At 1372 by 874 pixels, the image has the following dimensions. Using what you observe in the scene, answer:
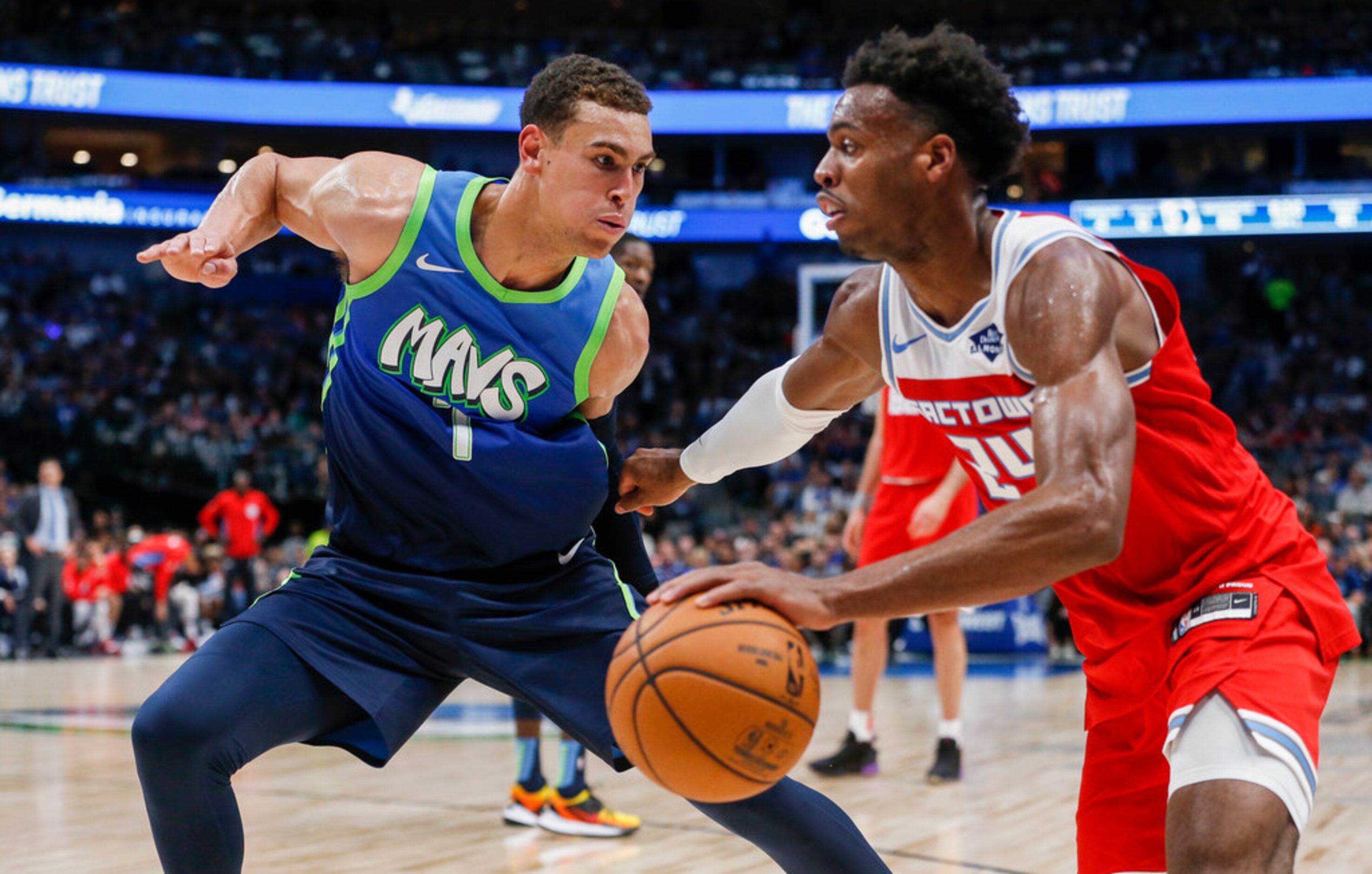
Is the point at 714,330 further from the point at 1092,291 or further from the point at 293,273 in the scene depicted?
the point at 1092,291

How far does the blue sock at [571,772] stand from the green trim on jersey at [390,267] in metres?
2.40

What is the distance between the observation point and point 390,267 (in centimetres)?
303

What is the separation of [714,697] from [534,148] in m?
1.53

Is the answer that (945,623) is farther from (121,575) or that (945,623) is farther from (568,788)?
(121,575)

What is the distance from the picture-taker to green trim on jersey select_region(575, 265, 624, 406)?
10.2ft

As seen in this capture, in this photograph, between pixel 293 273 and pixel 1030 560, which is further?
pixel 293 273

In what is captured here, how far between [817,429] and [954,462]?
3093 mm

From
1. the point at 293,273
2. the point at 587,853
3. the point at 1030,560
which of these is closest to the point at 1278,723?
the point at 1030,560

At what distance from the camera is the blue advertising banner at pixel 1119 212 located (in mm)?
22297

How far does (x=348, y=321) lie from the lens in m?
3.09

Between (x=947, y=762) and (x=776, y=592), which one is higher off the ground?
(x=776, y=592)

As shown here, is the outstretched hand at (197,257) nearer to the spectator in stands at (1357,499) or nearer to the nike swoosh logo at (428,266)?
the nike swoosh logo at (428,266)

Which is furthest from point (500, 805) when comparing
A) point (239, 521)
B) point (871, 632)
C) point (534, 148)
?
point (239, 521)

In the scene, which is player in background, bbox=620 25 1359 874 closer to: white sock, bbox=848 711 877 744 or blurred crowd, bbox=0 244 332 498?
white sock, bbox=848 711 877 744
